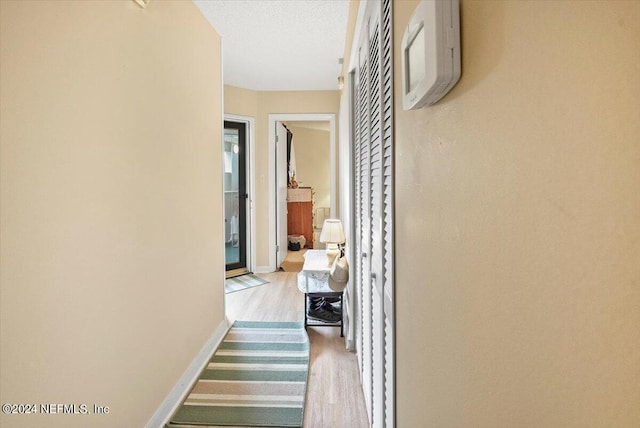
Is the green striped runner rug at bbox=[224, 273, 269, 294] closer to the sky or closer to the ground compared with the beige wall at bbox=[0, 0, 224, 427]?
closer to the ground

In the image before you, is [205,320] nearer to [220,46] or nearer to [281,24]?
[220,46]

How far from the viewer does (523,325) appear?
35 cm

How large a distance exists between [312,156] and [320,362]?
18.4 feet

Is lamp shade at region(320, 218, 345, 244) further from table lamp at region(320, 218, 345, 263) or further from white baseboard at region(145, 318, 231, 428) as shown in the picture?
white baseboard at region(145, 318, 231, 428)

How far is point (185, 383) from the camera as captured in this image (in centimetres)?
204

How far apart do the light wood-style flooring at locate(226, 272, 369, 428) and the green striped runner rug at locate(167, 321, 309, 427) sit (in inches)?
2.9

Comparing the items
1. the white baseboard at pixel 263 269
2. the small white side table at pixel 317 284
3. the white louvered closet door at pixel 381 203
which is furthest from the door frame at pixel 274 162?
the white louvered closet door at pixel 381 203

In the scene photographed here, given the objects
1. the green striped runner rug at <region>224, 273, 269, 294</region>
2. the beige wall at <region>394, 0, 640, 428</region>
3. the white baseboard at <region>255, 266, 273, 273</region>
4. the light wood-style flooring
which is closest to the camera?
the beige wall at <region>394, 0, 640, 428</region>

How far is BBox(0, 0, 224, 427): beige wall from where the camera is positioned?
1.00 metres

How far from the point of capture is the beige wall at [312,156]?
7.54 m

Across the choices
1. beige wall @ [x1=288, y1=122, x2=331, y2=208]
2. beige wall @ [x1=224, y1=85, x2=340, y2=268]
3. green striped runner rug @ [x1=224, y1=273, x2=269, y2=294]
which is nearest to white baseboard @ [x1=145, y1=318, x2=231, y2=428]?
green striped runner rug @ [x1=224, y1=273, x2=269, y2=294]

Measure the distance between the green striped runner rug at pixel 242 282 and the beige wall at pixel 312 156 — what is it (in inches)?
131

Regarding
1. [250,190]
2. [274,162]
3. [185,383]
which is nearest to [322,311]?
[185,383]

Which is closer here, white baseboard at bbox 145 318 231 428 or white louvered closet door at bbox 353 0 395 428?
white louvered closet door at bbox 353 0 395 428
